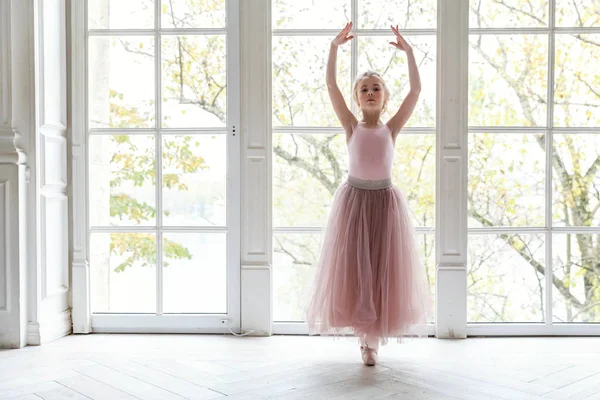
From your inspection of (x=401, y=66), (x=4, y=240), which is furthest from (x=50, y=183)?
(x=401, y=66)

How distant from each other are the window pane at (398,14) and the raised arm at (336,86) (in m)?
0.49

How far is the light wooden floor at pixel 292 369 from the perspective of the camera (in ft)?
6.81

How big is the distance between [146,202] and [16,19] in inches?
42.1

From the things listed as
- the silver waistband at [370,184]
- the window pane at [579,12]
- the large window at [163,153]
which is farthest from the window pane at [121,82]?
the window pane at [579,12]

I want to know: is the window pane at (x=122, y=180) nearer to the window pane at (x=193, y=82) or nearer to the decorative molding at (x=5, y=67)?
the window pane at (x=193, y=82)

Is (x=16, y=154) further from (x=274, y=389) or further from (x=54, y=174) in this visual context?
(x=274, y=389)

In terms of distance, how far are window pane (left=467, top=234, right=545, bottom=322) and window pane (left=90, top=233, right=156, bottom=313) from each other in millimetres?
1822

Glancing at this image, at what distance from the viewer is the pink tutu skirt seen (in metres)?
2.37

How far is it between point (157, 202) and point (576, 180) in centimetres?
232

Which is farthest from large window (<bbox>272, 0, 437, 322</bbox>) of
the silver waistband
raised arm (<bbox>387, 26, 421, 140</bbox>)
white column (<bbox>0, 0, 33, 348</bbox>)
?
white column (<bbox>0, 0, 33, 348</bbox>)

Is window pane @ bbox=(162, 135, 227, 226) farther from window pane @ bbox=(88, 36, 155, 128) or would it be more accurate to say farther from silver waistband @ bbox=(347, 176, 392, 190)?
silver waistband @ bbox=(347, 176, 392, 190)

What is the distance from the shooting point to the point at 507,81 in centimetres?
321

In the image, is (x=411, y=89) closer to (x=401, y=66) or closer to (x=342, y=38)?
(x=342, y=38)

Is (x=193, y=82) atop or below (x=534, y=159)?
atop
